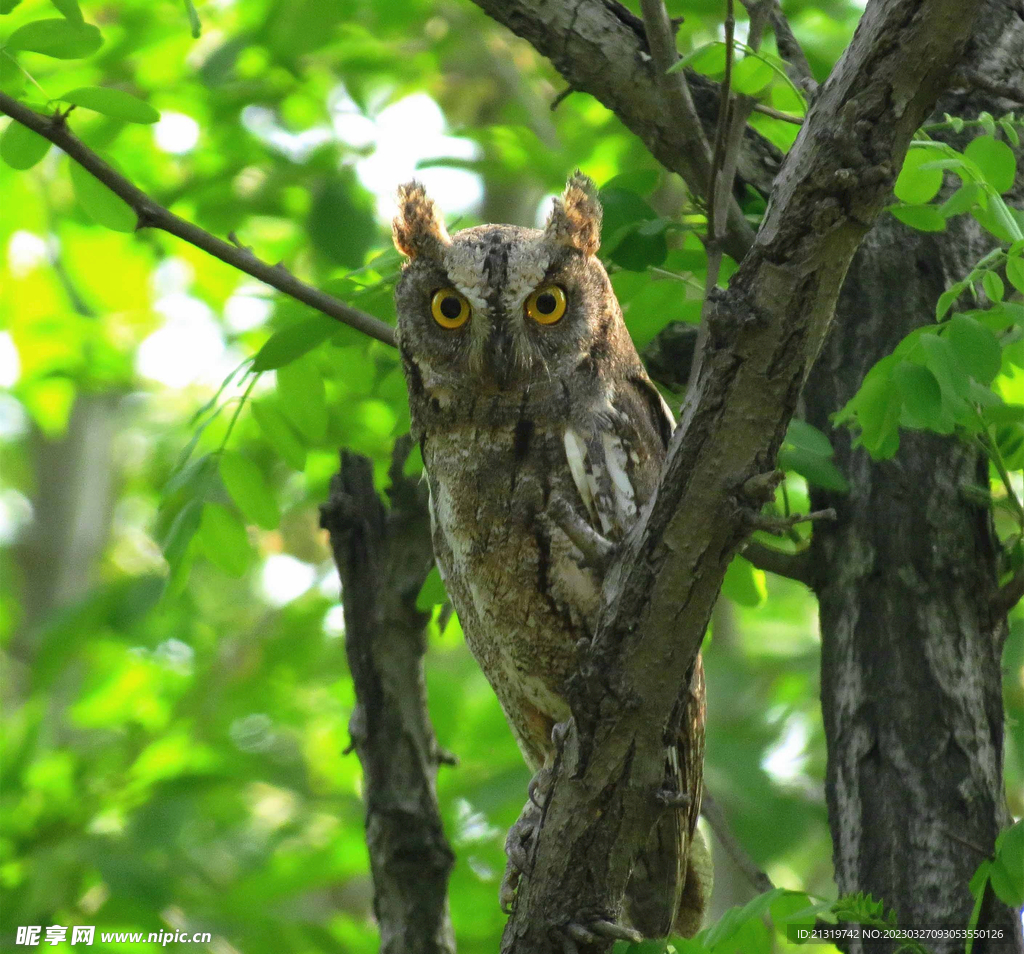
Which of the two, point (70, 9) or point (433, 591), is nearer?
point (70, 9)

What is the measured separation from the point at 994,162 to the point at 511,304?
42.5 inches

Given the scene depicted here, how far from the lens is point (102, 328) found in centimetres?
576

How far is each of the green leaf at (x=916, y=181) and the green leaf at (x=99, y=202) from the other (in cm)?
180

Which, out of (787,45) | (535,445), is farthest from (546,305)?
(787,45)

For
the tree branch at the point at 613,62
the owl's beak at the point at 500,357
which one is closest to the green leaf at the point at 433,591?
the owl's beak at the point at 500,357

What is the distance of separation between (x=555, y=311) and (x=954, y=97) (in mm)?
1256

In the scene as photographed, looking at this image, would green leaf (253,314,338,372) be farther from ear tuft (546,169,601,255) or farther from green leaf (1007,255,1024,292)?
green leaf (1007,255,1024,292)

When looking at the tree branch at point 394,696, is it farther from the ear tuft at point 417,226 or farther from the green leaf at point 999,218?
the green leaf at point 999,218

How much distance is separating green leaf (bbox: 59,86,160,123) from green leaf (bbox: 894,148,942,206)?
163 cm

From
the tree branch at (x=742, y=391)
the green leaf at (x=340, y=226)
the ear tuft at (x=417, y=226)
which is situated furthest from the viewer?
the green leaf at (x=340, y=226)

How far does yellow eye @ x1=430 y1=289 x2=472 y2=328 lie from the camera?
8.96 ft

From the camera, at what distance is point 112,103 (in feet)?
8.23

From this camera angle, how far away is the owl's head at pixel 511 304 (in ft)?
8.71

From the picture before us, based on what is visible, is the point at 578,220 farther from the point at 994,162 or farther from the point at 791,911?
the point at 791,911
